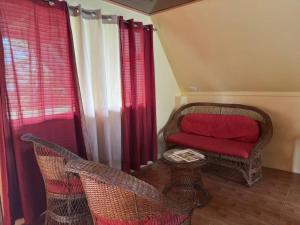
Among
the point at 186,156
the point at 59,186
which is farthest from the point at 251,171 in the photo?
the point at 59,186

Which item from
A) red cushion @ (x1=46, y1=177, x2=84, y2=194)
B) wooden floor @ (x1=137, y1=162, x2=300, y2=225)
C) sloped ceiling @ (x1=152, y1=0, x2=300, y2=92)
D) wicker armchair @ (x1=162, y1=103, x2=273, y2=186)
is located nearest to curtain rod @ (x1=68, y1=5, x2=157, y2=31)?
sloped ceiling @ (x1=152, y1=0, x2=300, y2=92)

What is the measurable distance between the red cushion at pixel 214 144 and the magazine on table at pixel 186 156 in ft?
1.43

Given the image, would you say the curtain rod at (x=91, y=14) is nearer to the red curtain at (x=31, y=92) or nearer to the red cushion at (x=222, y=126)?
the red curtain at (x=31, y=92)

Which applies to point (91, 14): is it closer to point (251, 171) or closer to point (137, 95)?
point (137, 95)

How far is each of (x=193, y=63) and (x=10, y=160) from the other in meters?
2.65

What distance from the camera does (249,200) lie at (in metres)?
2.26

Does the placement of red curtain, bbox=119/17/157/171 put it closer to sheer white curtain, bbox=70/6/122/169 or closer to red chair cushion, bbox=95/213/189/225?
sheer white curtain, bbox=70/6/122/169

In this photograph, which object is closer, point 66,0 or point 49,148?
point 49,148

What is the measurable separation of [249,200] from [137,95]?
1796mm

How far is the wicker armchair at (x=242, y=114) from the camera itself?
253cm

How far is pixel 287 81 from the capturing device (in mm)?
2742

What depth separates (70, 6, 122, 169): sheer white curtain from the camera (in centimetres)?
223

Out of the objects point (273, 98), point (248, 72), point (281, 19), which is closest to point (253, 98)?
point (273, 98)

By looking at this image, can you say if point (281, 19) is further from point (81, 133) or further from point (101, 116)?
point (81, 133)
